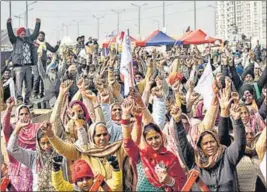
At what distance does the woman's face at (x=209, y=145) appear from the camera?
12.7ft

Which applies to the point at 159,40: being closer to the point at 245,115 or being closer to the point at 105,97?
the point at 105,97

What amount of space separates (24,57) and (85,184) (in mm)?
6024

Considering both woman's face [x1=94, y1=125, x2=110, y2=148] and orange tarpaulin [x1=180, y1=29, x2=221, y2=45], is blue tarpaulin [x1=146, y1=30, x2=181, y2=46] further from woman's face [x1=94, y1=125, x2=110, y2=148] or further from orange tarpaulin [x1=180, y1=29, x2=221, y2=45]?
woman's face [x1=94, y1=125, x2=110, y2=148]

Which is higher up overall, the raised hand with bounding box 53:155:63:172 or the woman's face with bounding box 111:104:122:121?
the woman's face with bounding box 111:104:122:121

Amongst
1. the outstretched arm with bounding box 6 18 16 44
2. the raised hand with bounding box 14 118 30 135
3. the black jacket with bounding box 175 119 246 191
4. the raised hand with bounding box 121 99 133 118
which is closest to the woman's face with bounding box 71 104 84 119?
the raised hand with bounding box 14 118 30 135

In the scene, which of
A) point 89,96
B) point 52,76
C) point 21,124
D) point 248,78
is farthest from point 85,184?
point 52,76

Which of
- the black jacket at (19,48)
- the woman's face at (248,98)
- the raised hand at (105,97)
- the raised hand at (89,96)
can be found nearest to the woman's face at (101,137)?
the raised hand at (89,96)

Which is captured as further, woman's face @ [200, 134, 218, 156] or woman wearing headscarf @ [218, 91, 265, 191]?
woman wearing headscarf @ [218, 91, 265, 191]

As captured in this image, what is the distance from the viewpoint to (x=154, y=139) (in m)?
3.92

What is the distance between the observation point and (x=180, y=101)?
240 inches

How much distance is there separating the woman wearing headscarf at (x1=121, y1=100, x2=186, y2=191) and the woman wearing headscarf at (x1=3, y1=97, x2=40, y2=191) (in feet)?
2.65

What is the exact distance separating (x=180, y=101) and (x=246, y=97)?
622mm

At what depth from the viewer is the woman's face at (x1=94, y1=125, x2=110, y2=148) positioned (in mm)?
4113

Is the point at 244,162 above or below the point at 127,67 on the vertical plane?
below
